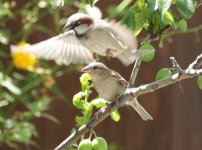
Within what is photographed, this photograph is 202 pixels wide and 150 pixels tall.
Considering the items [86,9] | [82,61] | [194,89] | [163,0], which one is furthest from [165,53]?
[163,0]

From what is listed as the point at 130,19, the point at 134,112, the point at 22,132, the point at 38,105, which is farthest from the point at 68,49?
the point at 134,112

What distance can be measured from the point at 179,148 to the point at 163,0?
101 inches

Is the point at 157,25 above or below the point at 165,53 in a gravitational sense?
below

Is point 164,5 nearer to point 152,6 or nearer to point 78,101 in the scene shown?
→ point 152,6

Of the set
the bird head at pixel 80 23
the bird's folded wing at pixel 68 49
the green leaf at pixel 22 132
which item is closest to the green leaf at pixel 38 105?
the green leaf at pixel 22 132

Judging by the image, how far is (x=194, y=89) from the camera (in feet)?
12.4

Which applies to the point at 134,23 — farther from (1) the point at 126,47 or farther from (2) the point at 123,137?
(2) the point at 123,137

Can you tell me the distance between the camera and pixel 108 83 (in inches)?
80.2

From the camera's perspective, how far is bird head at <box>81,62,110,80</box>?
6.33ft

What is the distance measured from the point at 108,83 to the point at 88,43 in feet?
1.75

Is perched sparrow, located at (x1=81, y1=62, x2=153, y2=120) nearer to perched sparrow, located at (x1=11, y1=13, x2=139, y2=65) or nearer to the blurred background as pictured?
perched sparrow, located at (x1=11, y1=13, x2=139, y2=65)

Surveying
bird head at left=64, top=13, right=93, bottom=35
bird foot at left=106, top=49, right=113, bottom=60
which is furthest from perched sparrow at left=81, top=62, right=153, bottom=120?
bird foot at left=106, top=49, right=113, bottom=60

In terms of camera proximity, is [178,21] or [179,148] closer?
[178,21]

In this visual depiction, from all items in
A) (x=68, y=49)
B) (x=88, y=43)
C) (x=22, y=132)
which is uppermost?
(x=22, y=132)
